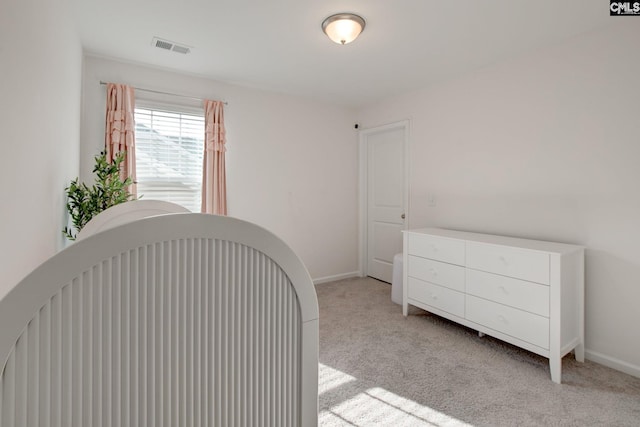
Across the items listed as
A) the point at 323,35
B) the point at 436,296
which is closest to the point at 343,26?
the point at 323,35

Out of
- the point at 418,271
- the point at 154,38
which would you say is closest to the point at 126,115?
the point at 154,38

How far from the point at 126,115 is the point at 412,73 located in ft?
8.61

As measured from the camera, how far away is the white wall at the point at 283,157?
283cm

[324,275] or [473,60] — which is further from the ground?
[473,60]

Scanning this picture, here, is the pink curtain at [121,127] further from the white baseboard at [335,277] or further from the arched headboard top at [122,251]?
the arched headboard top at [122,251]

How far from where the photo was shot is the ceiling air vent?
245cm

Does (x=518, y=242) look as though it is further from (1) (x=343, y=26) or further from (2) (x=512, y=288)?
(1) (x=343, y=26)

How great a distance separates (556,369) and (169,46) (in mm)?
3535

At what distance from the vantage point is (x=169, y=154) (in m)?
3.08

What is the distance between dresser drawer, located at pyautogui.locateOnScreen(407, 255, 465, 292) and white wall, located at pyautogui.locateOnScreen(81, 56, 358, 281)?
1.43m

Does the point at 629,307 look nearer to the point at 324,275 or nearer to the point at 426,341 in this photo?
the point at 426,341

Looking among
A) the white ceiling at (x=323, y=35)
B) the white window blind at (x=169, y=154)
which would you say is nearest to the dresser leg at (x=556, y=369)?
the white ceiling at (x=323, y=35)

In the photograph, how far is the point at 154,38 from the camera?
7.90ft

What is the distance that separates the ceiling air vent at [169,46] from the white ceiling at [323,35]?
55 millimetres
